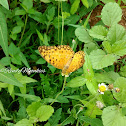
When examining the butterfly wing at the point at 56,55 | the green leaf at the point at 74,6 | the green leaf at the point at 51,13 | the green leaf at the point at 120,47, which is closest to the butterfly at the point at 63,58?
the butterfly wing at the point at 56,55

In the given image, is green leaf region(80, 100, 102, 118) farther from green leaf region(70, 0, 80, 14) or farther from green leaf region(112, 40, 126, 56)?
green leaf region(70, 0, 80, 14)

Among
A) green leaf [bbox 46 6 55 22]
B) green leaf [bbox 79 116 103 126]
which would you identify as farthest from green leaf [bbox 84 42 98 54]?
green leaf [bbox 79 116 103 126]

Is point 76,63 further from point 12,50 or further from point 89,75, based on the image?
point 12,50

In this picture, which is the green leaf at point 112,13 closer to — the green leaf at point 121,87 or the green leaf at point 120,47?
the green leaf at point 120,47

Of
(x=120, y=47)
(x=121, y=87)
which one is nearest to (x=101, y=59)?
(x=120, y=47)

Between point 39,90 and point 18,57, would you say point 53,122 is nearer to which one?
point 39,90
